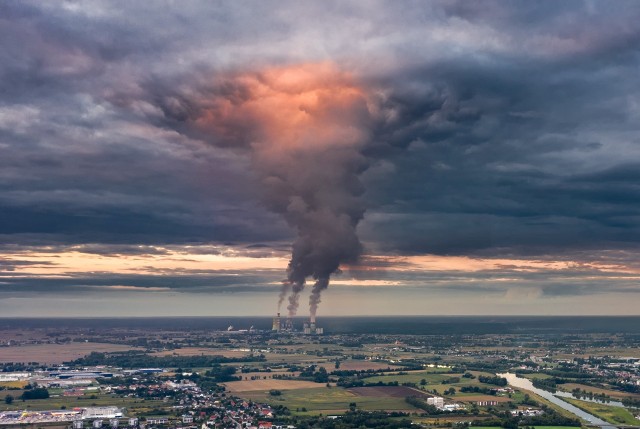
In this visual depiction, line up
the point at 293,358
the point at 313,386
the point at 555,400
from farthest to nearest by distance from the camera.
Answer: the point at 293,358, the point at 313,386, the point at 555,400

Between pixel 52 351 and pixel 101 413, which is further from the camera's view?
pixel 52 351

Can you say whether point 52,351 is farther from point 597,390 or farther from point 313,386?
point 597,390

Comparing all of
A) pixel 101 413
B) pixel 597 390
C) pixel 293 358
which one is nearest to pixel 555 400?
pixel 597 390

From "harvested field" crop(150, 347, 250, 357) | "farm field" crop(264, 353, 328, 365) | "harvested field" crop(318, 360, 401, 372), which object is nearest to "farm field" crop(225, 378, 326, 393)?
"harvested field" crop(318, 360, 401, 372)

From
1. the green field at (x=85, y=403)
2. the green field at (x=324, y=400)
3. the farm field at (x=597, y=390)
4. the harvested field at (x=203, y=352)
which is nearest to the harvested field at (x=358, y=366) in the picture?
the green field at (x=324, y=400)

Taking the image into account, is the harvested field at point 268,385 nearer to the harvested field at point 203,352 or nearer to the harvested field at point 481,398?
the harvested field at point 481,398
